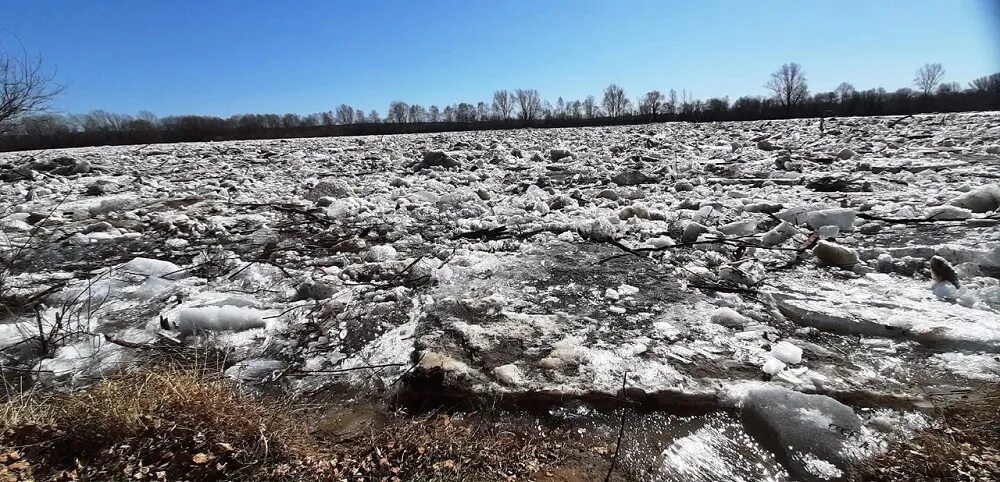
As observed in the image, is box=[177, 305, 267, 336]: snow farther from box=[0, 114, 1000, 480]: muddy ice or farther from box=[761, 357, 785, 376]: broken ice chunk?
box=[761, 357, 785, 376]: broken ice chunk

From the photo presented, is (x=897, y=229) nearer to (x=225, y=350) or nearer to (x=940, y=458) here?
→ (x=940, y=458)

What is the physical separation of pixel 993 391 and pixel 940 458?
54 centimetres

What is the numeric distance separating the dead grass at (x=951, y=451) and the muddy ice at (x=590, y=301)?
0.06 m

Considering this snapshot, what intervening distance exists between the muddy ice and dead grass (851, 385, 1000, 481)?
6cm

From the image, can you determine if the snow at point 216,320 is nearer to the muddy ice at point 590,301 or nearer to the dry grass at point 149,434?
the muddy ice at point 590,301

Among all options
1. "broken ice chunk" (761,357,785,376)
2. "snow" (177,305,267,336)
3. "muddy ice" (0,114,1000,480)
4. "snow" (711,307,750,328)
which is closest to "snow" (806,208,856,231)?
"muddy ice" (0,114,1000,480)

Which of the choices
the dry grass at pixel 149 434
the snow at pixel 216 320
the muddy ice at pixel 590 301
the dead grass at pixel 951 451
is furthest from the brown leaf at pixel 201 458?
the dead grass at pixel 951 451

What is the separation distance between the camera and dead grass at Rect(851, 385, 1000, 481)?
4.07ft

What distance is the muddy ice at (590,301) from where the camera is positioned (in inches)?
64.7

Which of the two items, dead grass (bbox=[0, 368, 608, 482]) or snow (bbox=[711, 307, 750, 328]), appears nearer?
dead grass (bbox=[0, 368, 608, 482])

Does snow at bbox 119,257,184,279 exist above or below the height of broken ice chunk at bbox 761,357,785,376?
above

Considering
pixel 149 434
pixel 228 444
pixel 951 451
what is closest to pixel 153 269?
pixel 149 434

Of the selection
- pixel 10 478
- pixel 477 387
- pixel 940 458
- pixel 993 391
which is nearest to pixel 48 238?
pixel 10 478

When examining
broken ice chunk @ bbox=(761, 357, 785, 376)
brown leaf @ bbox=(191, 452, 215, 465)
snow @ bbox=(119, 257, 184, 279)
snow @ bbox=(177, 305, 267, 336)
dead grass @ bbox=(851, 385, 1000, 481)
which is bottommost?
dead grass @ bbox=(851, 385, 1000, 481)
